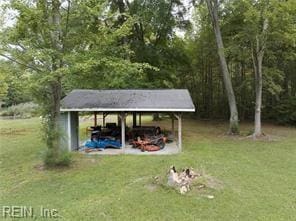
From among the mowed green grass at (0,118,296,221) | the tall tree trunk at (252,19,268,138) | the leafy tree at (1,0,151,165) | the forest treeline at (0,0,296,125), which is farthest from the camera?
the tall tree trunk at (252,19,268,138)

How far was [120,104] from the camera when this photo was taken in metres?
12.0

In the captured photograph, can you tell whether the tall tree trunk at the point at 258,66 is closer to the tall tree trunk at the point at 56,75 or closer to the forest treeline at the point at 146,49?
the forest treeline at the point at 146,49

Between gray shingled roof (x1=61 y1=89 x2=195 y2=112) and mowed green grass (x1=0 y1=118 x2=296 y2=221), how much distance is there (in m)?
1.70

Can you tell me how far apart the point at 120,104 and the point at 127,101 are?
45cm

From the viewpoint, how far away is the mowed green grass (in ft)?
20.4

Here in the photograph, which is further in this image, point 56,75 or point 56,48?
point 56,48

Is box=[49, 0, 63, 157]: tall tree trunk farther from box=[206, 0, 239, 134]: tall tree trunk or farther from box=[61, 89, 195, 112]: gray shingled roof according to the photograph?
box=[206, 0, 239, 134]: tall tree trunk

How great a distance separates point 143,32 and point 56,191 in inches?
601

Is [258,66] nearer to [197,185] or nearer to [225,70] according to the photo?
[225,70]

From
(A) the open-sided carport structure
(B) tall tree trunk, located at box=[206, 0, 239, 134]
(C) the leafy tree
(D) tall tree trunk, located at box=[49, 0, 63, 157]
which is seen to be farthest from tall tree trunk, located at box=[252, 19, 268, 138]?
(D) tall tree trunk, located at box=[49, 0, 63, 157]

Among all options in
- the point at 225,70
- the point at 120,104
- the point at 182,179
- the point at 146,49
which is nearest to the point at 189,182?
the point at 182,179

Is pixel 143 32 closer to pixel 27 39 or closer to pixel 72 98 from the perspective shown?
pixel 72 98

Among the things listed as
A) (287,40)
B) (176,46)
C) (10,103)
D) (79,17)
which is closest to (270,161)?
(287,40)

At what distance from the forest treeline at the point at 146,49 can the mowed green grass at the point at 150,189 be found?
8.31 ft
